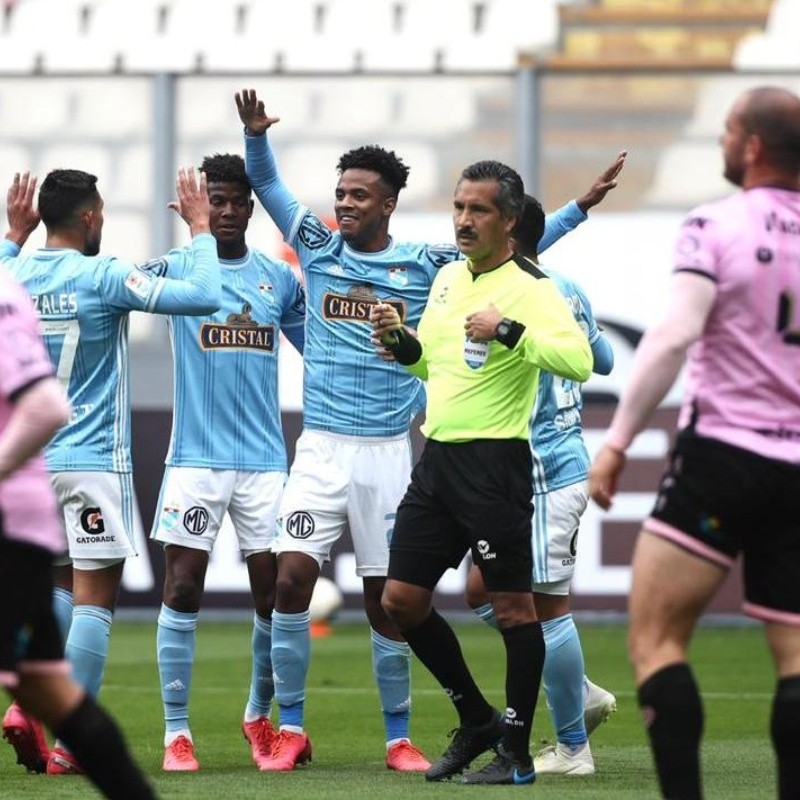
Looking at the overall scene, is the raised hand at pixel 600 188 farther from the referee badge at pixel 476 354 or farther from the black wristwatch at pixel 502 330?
the black wristwatch at pixel 502 330

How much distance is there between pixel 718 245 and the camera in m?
4.65

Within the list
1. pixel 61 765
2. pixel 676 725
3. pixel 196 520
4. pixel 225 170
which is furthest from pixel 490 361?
pixel 61 765

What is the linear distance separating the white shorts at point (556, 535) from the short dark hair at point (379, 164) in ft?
4.48

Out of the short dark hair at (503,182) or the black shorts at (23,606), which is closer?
the black shorts at (23,606)

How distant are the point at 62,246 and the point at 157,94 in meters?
8.55

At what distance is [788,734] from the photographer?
15.1ft

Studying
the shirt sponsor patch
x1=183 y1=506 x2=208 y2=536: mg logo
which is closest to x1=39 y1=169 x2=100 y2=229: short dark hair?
the shirt sponsor patch

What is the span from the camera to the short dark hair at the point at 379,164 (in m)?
7.43

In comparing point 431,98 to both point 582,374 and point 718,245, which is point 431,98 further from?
point 718,245

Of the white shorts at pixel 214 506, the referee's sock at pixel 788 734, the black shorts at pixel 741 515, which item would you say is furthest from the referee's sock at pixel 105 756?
the white shorts at pixel 214 506

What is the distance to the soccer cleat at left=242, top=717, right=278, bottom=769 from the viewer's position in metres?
7.30

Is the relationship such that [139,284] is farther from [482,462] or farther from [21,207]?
[482,462]

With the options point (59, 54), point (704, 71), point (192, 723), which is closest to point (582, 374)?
point (192, 723)

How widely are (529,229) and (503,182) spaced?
0.60 metres
